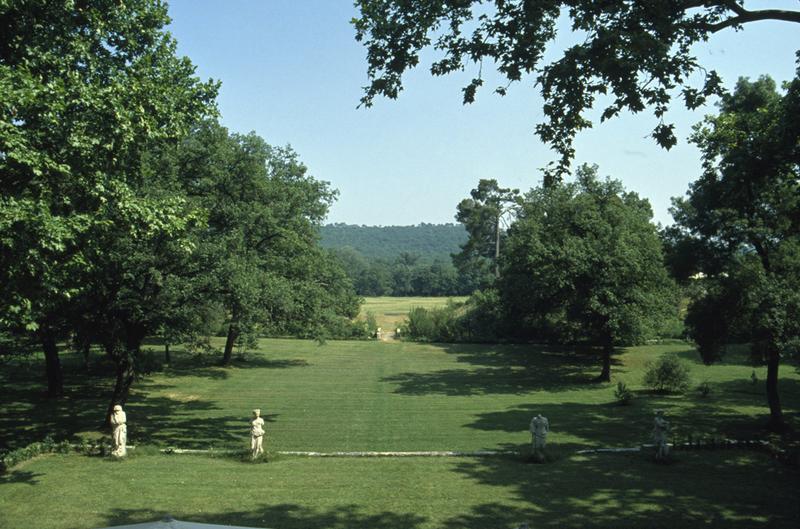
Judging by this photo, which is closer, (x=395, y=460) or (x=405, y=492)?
(x=405, y=492)

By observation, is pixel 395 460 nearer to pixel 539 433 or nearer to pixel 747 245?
pixel 539 433

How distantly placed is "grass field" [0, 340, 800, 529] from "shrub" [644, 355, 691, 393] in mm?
978

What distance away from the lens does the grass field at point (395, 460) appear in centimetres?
1281

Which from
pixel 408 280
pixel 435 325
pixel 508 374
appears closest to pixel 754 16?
pixel 508 374

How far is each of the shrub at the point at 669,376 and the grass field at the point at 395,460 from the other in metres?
0.98

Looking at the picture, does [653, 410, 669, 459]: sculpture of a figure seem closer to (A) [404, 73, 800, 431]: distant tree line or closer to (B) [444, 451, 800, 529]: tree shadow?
(B) [444, 451, 800, 529]: tree shadow

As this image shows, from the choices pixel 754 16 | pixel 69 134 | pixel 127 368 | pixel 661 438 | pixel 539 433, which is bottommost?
pixel 661 438

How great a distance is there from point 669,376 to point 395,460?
19992mm

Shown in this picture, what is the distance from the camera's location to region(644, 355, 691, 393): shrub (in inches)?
1229

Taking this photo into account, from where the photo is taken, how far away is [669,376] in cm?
3131

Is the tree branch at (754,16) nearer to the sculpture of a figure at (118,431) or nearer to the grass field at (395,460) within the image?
the grass field at (395,460)

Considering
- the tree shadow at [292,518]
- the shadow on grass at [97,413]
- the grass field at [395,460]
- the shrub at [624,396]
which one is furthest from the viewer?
the shrub at [624,396]

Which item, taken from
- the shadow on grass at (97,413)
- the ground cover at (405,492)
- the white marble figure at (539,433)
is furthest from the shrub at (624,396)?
the shadow on grass at (97,413)

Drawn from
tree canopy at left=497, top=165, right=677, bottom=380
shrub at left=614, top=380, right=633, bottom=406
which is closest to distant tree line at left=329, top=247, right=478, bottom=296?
tree canopy at left=497, top=165, right=677, bottom=380
